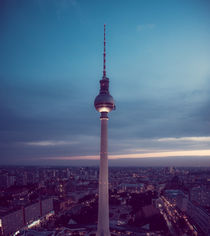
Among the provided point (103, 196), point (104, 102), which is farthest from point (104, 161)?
point (104, 102)

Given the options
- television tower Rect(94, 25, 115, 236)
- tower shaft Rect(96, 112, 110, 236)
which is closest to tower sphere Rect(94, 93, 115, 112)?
television tower Rect(94, 25, 115, 236)

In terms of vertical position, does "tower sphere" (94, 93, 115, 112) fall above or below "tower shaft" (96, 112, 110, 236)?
above

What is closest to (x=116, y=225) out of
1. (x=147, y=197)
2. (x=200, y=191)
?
(x=147, y=197)

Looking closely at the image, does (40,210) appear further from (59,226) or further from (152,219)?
(152,219)

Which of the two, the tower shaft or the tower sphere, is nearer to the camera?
the tower shaft

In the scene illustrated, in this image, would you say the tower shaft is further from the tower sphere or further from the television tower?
the tower sphere

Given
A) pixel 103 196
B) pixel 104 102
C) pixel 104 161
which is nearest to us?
pixel 103 196

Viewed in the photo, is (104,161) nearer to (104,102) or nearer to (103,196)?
(103,196)

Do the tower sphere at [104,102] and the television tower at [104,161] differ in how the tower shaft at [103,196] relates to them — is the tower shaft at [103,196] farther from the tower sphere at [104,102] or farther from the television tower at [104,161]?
the tower sphere at [104,102]
